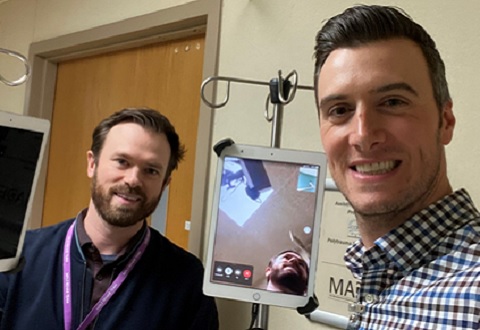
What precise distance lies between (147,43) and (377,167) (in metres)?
1.41

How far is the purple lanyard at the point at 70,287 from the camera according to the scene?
1275 millimetres

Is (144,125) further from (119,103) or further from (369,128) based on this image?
(369,128)

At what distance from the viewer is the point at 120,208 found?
4.54 feet

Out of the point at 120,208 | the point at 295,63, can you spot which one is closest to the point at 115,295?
the point at 120,208

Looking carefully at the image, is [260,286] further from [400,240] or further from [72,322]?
[72,322]

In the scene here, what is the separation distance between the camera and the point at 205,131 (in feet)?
5.19

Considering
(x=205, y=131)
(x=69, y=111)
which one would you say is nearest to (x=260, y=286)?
(x=205, y=131)

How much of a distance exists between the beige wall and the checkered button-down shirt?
40 cm

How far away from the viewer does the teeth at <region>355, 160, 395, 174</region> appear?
2.31 feet

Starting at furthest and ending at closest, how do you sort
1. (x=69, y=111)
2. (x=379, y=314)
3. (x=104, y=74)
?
(x=69, y=111) < (x=104, y=74) < (x=379, y=314)

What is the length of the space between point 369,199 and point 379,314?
15 cm

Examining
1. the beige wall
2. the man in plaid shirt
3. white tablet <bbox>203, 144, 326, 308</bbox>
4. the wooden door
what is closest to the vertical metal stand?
white tablet <bbox>203, 144, 326, 308</bbox>

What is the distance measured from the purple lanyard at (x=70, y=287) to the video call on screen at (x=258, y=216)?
391mm

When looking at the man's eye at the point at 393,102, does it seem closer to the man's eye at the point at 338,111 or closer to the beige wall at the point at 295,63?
the man's eye at the point at 338,111
